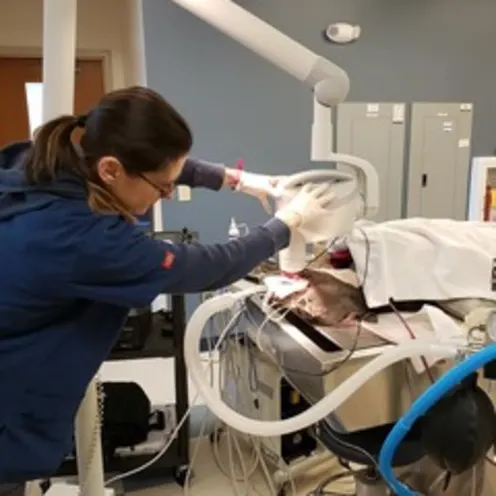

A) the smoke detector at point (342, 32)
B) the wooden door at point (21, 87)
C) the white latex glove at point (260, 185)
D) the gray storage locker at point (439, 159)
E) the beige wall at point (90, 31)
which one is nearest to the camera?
the white latex glove at point (260, 185)

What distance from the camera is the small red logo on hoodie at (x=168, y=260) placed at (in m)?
1.10

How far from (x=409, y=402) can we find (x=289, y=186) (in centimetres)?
64

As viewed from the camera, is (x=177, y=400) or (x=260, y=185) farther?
(x=177, y=400)

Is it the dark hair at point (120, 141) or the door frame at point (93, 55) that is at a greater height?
the door frame at point (93, 55)

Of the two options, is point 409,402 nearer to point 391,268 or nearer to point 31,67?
point 391,268

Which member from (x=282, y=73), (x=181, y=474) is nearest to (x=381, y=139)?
(x=282, y=73)

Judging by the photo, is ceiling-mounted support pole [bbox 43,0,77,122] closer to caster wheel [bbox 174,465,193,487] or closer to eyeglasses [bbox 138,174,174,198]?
eyeglasses [bbox 138,174,174,198]

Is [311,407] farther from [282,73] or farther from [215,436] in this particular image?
[282,73]

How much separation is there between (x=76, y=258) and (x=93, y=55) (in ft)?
13.1

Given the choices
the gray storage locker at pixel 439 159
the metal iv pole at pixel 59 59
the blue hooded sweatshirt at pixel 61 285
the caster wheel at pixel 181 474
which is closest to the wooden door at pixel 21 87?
the gray storage locker at pixel 439 159

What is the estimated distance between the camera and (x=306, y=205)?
1.37 metres

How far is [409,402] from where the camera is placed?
145 cm

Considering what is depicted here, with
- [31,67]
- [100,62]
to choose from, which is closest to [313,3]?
[100,62]

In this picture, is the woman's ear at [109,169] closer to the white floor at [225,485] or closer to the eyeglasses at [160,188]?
the eyeglasses at [160,188]
